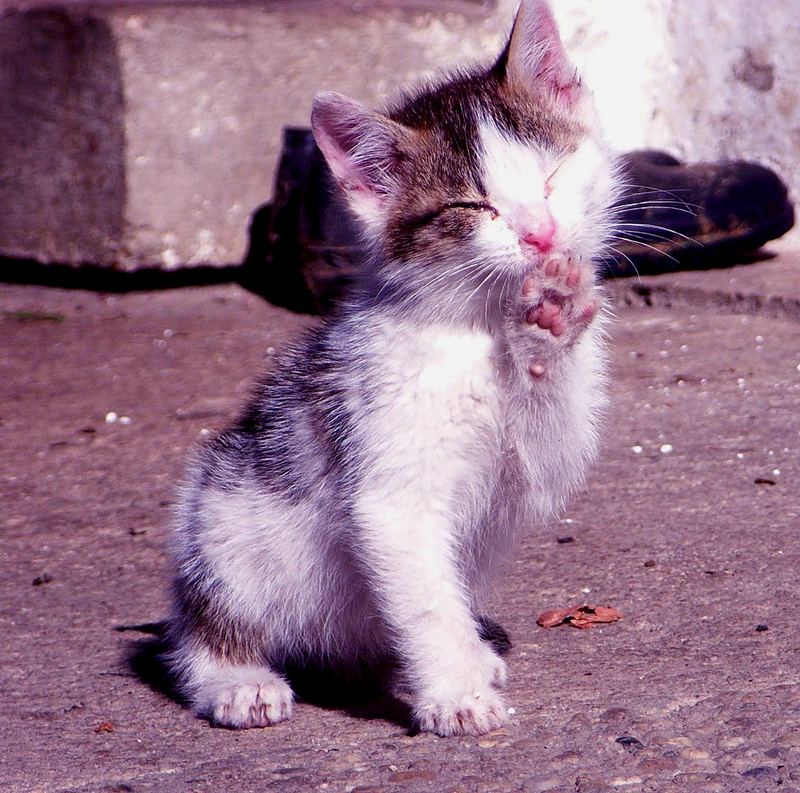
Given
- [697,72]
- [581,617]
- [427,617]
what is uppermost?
[697,72]

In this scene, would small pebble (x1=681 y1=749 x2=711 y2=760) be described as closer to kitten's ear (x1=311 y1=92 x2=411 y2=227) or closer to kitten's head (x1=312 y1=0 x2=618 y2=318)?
kitten's head (x1=312 y1=0 x2=618 y2=318)

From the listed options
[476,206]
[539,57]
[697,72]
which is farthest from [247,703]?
[697,72]

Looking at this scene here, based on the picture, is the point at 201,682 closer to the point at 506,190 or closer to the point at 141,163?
the point at 506,190

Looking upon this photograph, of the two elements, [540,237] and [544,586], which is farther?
[544,586]

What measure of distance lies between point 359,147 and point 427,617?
1059 millimetres

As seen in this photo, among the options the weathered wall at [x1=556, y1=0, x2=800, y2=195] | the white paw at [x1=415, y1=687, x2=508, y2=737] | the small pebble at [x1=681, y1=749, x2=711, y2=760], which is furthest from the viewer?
the weathered wall at [x1=556, y1=0, x2=800, y2=195]

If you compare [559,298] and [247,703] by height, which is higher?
[559,298]

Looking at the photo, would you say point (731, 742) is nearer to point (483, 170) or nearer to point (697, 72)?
point (483, 170)

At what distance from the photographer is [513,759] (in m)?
2.45

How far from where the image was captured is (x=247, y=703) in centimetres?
277

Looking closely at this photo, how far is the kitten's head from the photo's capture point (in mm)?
2650

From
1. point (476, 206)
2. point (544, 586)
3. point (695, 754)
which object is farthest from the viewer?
point (544, 586)

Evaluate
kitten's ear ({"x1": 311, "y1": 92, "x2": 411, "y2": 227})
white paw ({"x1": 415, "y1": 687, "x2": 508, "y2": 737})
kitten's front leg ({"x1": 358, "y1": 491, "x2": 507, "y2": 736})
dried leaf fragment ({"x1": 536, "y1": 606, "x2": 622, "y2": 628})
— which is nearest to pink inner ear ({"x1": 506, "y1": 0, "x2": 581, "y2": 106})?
kitten's ear ({"x1": 311, "y1": 92, "x2": 411, "y2": 227})

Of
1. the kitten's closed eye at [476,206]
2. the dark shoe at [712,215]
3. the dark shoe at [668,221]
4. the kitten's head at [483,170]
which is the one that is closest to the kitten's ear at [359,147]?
the kitten's head at [483,170]
